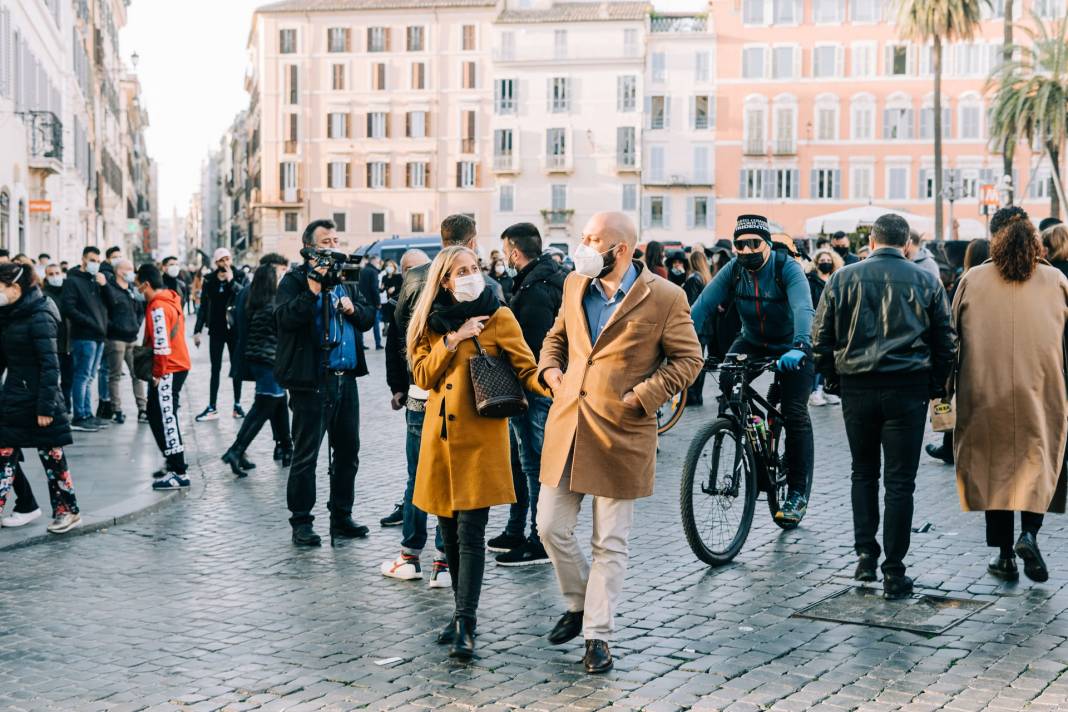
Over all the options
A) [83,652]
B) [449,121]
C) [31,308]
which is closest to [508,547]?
[83,652]

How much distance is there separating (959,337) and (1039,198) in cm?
6610

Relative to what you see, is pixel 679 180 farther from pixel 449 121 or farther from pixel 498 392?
pixel 498 392

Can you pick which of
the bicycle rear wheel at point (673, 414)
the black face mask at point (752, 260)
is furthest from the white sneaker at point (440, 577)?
the black face mask at point (752, 260)

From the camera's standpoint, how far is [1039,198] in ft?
226

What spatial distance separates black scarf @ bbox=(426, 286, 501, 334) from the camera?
609cm

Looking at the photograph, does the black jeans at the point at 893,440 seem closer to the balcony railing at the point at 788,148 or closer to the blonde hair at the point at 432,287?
the blonde hair at the point at 432,287

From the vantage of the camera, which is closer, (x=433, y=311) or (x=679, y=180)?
(x=433, y=311)

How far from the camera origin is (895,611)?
6465 mm

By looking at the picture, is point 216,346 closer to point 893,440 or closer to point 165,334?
point 165,334

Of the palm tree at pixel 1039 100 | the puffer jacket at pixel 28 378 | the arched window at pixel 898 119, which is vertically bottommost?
the puffer jacket at pixel 28 378

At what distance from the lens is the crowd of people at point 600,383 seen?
5656mm

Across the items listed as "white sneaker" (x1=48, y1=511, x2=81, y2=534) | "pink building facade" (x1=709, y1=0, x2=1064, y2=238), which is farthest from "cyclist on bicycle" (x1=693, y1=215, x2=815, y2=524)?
"pink building facade" (x1=709, y1=0, x2=1064, y2=238)

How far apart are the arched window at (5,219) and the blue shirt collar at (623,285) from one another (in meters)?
22.4

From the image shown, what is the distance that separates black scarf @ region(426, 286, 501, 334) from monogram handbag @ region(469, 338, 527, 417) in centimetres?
19
